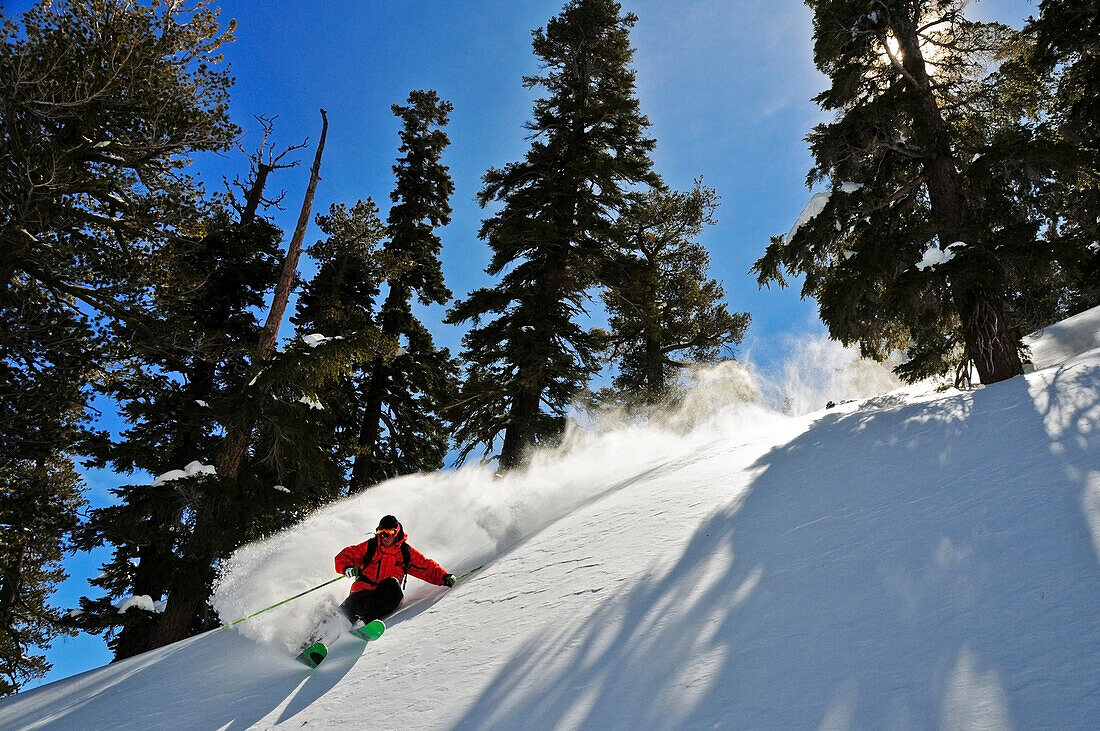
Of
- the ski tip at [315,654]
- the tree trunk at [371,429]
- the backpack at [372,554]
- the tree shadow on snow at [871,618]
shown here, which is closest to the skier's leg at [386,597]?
the backpack at [372,554]

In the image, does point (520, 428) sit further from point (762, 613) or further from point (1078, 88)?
point (1078, 88)

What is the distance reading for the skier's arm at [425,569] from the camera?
634cm

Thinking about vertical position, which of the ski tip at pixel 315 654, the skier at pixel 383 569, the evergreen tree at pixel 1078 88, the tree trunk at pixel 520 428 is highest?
the evergreen tree at pixel 1078 88

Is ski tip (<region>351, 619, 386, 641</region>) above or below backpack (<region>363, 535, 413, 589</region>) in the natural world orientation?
below

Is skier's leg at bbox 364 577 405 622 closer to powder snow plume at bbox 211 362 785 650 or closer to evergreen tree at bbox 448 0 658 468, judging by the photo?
powder snow plume at bbox 211 362 785 650

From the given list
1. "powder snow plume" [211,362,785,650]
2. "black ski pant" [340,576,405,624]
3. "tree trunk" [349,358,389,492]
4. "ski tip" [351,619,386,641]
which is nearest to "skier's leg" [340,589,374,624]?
"black ski pant" [340,576,405,624]

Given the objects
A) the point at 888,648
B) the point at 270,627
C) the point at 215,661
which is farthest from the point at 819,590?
the point at 215,661

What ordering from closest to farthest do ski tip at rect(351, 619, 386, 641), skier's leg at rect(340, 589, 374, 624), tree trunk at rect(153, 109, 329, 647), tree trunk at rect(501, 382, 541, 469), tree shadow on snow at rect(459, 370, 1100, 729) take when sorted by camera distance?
tree shadow on snow at rect(459, 370, 1100, 729), ski tip at rect(351, 619, 386, 641), skier's leg at rect(340, 589, 374, 624), tree trunk at rect(153, 109, 329, 647), tree trunk at rect(501, 382, 541, 469)

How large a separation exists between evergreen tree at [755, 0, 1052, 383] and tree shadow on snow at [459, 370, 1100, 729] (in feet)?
12.1

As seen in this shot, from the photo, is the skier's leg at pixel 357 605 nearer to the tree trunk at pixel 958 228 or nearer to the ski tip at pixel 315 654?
the ski tip at pixel 315 654

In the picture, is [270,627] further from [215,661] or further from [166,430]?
[166,430]

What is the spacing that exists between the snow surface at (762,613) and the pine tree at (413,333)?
36.7ft

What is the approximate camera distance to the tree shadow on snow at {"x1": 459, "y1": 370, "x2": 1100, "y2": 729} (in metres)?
2.10

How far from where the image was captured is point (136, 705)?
4781 mm
